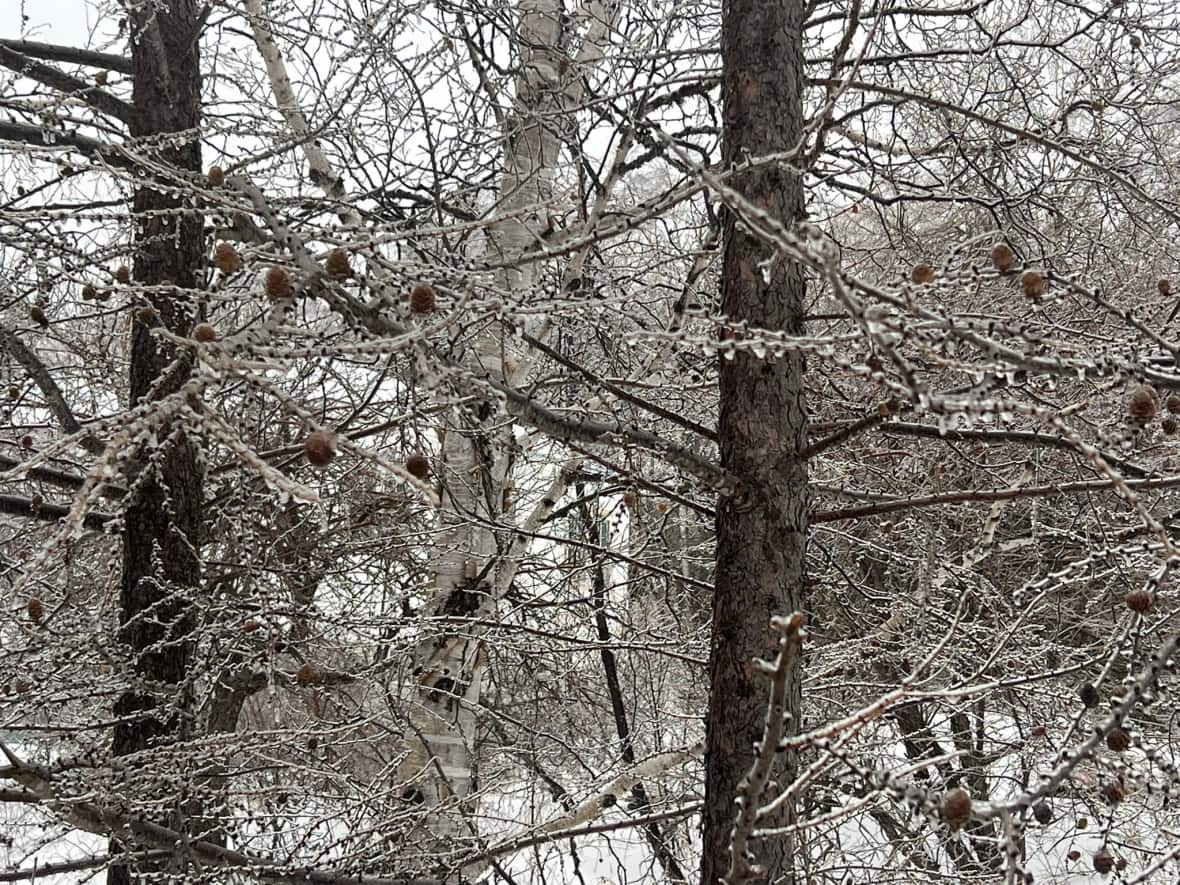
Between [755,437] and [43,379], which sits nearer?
[755,437]

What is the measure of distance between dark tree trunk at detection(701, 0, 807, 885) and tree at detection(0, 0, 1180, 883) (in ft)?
0.03

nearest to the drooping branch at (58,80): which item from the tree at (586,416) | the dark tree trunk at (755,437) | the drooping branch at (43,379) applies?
the tree at (586,416)

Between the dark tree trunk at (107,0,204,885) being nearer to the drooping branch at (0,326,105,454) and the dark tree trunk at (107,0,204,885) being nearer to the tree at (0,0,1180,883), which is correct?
the tree at (0,0,1180,883)

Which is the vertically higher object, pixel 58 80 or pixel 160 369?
pixel 58 80

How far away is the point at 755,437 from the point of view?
2430 millimetres

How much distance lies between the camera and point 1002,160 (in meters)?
3.49

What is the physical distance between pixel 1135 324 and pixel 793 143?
1393 millimetres

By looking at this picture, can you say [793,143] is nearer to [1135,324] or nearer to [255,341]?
[1135,324]

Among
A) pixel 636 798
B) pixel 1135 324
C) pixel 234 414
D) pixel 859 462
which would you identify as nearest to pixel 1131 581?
pixel 1135 324

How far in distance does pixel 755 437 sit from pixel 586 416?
1628 millimetres

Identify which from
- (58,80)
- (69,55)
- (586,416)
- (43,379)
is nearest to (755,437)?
(586,416)

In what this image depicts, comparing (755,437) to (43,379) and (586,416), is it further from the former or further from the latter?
(43,379)

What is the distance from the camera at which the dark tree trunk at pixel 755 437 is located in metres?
2.32

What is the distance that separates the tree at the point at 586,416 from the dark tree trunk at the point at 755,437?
0.03ft
